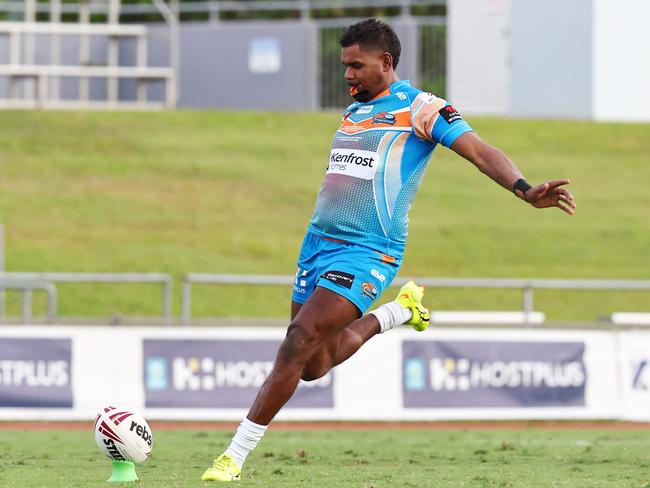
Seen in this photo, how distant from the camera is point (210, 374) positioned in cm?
1521

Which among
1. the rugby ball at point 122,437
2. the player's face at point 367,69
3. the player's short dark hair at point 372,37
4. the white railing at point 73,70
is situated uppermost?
the white railing at point 73,70

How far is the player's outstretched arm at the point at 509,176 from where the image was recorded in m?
7.76

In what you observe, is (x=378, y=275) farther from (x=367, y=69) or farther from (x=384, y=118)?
(x=367, y=69)

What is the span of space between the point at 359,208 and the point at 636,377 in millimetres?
8065

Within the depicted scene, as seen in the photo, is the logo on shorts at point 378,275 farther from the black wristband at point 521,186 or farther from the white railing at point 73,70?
the white railing at point 73,70

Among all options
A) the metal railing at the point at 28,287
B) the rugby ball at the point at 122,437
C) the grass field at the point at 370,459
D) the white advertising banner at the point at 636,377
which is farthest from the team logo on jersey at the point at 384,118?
the metal railing at the point at 28,287

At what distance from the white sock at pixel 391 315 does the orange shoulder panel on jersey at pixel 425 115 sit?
4.00 feet

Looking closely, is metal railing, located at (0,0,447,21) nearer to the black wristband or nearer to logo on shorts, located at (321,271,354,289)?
logo on shorts, located at (321,271,354,289)

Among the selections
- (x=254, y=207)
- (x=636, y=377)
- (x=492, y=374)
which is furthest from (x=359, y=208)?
(x=254, y=207)

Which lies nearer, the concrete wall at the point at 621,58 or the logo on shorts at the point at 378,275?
the logo on shorts at the point at 378,275

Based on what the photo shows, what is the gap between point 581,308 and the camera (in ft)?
74.3

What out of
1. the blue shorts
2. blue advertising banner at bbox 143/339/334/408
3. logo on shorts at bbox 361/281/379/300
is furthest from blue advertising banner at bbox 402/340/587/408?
logo on shorts at bbox 361/281/379/300

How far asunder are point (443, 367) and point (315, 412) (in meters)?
1.43

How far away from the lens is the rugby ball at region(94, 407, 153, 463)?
8.37 m
